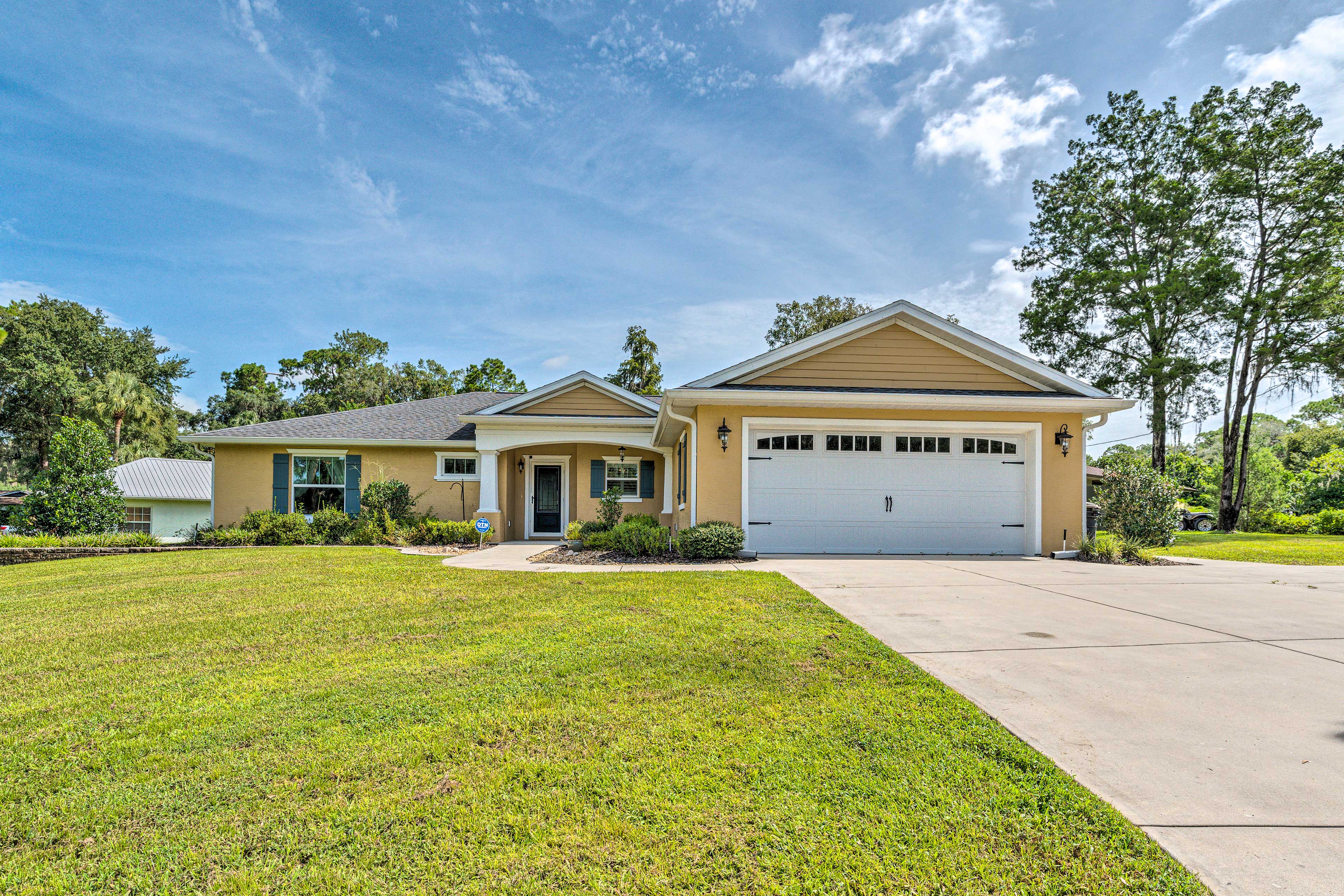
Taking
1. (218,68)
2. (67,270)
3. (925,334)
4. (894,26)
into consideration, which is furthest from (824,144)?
(67,270)

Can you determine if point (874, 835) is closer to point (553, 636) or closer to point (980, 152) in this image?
point (553, 636)

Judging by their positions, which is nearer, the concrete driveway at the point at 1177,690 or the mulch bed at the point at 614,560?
the concrete driveway at the point at 1177,690

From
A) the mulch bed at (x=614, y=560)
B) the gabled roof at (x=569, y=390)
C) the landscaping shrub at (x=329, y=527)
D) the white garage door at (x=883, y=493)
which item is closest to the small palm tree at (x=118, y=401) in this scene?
the landscaping shrub at (x=329, y=527)

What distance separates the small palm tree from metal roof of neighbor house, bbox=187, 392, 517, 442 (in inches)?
776

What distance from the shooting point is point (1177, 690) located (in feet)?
11.7

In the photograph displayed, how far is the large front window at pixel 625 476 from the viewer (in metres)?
15.6

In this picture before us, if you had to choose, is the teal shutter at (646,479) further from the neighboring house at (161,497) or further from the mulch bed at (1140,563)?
the neighboring house at (161,497)

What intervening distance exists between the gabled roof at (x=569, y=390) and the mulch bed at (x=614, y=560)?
4845 mm

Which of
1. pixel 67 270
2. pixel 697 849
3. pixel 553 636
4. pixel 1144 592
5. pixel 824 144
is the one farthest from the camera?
pixel 67 270

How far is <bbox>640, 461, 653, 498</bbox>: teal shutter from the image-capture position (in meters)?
15.6

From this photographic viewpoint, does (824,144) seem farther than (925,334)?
Yes

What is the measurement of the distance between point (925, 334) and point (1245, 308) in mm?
17190

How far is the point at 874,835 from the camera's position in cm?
217

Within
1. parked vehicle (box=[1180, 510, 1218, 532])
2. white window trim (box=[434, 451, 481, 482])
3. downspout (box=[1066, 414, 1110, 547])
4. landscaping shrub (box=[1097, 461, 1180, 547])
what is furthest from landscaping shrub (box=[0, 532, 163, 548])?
parked vehicle (box=[1180, 510, 1218, 532])
